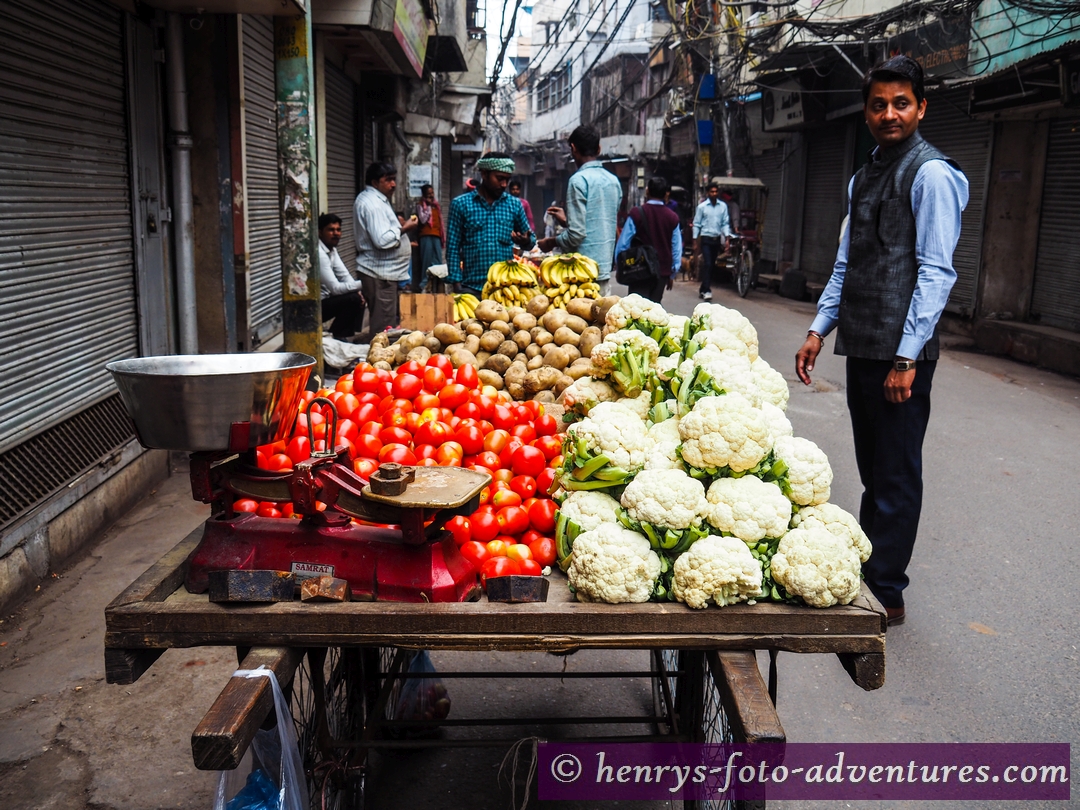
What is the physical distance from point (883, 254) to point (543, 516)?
185 cm

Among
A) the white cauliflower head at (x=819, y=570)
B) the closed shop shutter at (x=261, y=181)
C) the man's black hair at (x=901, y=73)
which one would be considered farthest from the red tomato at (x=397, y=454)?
the closed shop shutter at (x=261, y=181)

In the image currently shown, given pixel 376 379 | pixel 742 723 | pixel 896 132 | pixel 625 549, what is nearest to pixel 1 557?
pixel 376 379

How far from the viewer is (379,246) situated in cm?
912

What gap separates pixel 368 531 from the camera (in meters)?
2.14

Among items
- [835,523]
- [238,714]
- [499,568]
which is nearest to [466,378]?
[499,568]

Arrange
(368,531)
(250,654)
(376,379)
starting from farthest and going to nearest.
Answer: (376,379)
(368,531)
(250,654)

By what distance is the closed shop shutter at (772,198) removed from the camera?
22.3m

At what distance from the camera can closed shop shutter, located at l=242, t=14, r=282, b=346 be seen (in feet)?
26.4

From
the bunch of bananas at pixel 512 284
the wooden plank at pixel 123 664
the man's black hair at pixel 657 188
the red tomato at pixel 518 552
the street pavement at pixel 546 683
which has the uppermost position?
the man's black hair at pixel 657 188

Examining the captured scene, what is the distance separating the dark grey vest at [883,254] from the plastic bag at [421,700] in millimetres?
2104

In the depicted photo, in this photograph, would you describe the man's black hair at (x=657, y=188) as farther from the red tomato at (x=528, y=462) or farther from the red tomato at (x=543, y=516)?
the red tomato at (x=543, y=516)

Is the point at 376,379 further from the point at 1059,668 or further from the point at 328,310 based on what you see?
the point at 328,310

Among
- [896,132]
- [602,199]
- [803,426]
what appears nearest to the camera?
[896,132]

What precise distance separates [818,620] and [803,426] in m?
6.11
